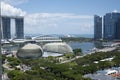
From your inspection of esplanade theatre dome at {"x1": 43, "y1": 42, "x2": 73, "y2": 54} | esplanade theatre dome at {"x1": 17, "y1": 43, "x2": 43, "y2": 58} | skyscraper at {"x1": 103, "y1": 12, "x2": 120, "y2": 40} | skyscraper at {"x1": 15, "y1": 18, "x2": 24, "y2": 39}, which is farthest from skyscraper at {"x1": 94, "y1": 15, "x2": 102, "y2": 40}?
esplanade theatre dome at {"x1": 17, "y1": 43, "x2": 43, "y2": 58}

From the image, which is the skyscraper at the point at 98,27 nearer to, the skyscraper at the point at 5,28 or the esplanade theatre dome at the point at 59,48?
the skyscraper at the point at 5,28

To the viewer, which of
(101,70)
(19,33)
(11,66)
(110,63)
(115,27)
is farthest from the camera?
(19,33)

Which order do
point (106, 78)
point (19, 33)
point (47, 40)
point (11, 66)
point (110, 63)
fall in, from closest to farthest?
1. point (106, 78)
2. point (110, 63)
3. point (11, 66)
4. point (47, 40)
5. point (19, 33)

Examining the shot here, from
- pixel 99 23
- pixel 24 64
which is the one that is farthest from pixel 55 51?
pixel 99 23

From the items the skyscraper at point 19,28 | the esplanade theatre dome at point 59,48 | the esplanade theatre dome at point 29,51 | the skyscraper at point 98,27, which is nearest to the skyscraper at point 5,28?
the skyscraper at point 19,28

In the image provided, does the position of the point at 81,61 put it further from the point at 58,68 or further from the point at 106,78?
the point at 106,78

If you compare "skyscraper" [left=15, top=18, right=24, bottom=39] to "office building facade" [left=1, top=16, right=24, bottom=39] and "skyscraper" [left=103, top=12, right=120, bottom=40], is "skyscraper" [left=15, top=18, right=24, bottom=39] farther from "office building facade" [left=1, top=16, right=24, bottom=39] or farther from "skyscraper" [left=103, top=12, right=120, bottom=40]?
"skyscraper" [left=103, top=12, right=120, bottom=40]

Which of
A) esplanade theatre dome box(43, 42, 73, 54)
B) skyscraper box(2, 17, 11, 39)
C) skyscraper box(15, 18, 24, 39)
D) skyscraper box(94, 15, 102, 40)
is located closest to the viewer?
esplanade theatre dome box(43, 42, 73, 54)
